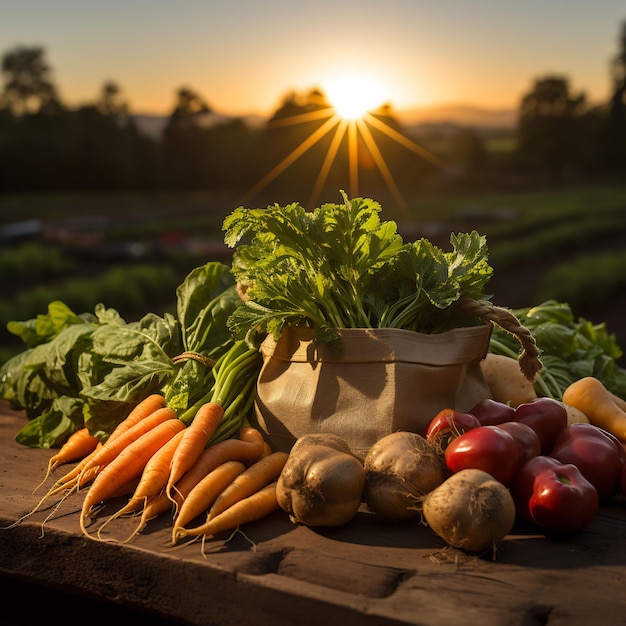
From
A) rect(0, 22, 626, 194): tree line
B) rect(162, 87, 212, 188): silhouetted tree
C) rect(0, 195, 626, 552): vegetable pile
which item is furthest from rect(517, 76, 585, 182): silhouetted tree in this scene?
rect(0, 195, 626, 552): vegetable pile

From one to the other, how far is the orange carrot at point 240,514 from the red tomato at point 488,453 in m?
0.58

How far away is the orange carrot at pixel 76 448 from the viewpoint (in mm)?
2860

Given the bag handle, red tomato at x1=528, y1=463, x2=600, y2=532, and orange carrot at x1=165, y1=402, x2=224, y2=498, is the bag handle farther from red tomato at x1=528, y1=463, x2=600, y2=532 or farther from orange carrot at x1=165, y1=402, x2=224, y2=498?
orange carrot at x1=165, y1=402, x2=224, y2=498

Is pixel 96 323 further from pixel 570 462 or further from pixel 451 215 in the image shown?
pixel 451 215

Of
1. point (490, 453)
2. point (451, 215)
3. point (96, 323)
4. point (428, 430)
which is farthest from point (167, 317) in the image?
point (451, 215)

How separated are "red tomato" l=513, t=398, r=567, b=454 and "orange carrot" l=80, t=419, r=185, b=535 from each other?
1235 mm

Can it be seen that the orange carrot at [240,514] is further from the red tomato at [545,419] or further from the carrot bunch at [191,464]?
the red tomato at [545,419]

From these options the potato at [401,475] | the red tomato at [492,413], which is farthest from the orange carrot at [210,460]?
the red tomato at [492,413]

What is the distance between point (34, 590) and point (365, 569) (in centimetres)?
138

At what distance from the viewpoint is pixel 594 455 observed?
2316 mm

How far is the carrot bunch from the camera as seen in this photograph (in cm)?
227

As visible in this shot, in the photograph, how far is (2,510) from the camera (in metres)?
2.40

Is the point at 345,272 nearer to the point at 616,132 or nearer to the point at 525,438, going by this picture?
the point at 525,438

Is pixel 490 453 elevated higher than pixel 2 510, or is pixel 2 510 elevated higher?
pixel 490 453
